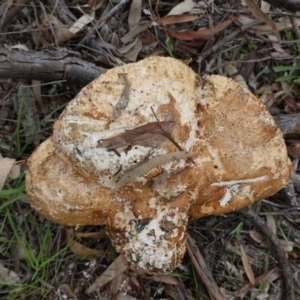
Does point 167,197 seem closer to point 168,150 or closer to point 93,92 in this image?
point 168,150

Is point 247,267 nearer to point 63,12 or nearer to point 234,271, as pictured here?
point 234,271

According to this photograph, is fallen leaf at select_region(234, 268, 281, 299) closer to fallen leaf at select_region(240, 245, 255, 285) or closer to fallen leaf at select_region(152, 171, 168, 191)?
fallen leaf at select_region(240, 245, 255, 285)

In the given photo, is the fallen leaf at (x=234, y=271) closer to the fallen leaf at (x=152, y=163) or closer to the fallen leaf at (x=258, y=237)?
the fallen leaf at (x=258, y=237)

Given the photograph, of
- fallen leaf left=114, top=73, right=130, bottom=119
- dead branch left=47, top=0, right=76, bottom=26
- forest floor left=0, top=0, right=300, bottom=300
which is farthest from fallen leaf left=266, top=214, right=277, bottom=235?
dead branch left=47, top=0, right=76, bottom=26

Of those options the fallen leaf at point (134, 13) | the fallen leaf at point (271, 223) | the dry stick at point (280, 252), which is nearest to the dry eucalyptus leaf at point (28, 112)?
the fallen leaf at point (134, 13)

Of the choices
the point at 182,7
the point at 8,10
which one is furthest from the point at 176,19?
the point at 8,10
